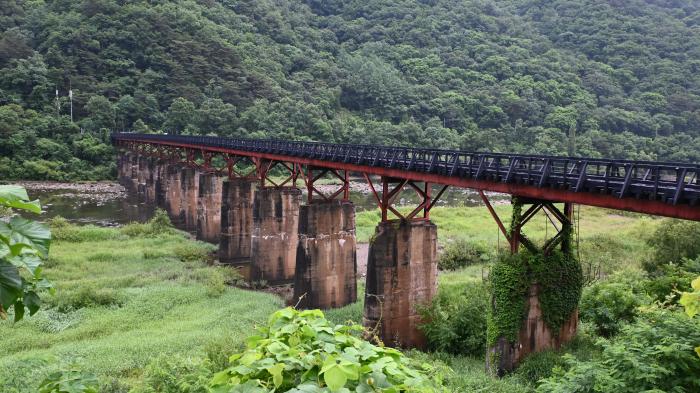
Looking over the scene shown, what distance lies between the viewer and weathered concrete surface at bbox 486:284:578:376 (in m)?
15.2

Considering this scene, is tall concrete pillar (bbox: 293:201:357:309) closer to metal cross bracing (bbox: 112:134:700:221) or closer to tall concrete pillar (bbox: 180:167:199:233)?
metal cross bracing (bbox: 112:134:700:221)

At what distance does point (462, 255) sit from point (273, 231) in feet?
43.3

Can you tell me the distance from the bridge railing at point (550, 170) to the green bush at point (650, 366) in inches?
109

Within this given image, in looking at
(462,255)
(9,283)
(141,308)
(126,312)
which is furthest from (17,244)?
(462,255)

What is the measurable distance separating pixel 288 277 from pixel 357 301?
5.96 m

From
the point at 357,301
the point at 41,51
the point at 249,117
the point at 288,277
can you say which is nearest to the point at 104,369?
the point at 357,301

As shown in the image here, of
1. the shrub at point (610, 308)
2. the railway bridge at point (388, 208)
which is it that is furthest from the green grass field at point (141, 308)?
the shrub at point (610, 308)

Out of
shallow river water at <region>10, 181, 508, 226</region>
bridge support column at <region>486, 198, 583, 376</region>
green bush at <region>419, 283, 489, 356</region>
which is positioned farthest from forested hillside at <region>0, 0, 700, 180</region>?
bridge support column at <region>486, 198, 583, 376</region>

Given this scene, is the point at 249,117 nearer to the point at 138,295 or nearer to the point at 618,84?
the point at 138,295

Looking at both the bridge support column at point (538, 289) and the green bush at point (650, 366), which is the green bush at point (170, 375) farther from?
the bridge support column at point (538, 289)

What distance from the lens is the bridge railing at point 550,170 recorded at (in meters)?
11.8

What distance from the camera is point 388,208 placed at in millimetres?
21531

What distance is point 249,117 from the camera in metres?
85.7

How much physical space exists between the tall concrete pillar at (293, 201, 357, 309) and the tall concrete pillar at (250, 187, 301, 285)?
520cm
